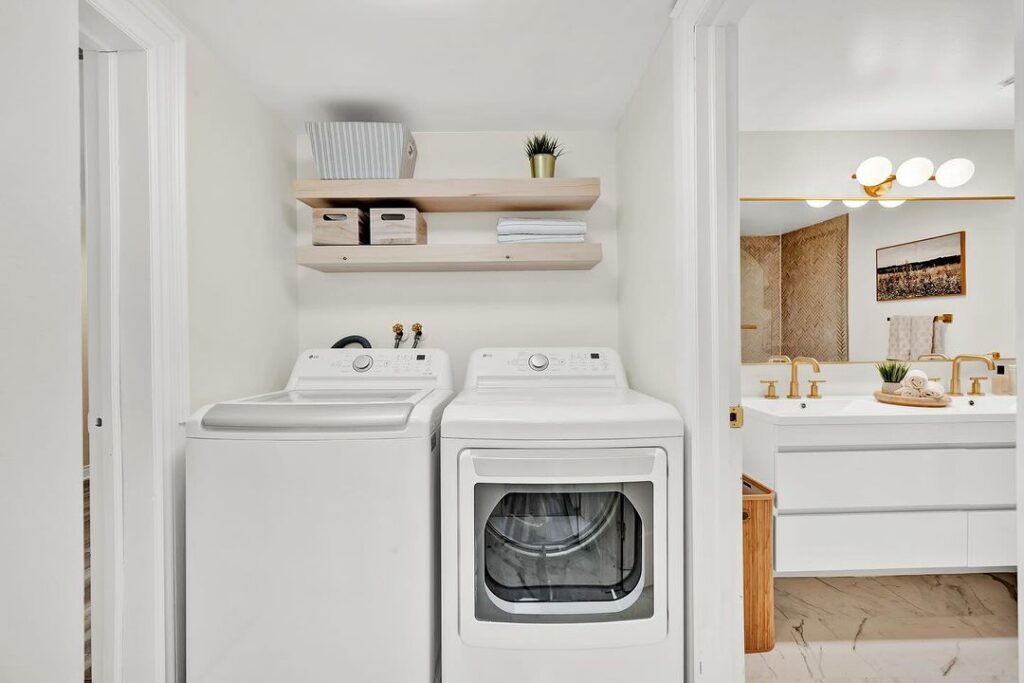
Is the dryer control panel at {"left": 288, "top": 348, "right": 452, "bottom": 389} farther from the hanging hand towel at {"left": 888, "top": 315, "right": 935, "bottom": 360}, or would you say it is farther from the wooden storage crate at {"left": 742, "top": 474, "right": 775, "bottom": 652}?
the hanging hand towel at {"left": 888, "top": 315, "right": 935, "bottom": 360}

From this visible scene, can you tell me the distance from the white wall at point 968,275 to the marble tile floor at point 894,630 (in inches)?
42.3

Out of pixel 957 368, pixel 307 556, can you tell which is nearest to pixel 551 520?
pixel 307 556

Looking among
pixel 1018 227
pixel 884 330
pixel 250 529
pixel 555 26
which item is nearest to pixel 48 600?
pixel 250 529

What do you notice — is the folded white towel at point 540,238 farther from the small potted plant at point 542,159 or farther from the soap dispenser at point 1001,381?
the soap dispenser at point 1001,381

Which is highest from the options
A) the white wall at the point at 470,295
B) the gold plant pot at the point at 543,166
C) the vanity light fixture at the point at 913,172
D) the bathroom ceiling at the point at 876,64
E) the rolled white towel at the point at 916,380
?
the bathroom ceiling at the point at 876,64

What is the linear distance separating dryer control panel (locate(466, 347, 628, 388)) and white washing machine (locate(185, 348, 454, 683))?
733 mm

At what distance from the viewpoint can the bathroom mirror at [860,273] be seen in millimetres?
2607

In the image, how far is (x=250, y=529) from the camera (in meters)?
1.47

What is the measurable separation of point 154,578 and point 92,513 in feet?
0.86

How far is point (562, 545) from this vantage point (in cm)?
155

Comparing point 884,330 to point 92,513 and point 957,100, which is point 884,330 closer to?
point 957,100

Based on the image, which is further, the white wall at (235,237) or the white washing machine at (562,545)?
the white wall at (235,237)

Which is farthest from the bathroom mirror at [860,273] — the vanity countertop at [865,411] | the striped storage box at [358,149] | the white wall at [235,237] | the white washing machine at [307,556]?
the white wall at [235,237]

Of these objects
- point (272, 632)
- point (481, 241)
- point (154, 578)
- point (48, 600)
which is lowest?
point (272, 632)
